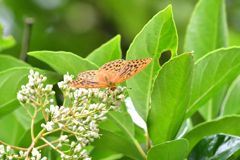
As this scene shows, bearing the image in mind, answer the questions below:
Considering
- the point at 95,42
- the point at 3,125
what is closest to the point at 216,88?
the point at 3,125

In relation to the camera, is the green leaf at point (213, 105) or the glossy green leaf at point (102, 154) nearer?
the glossy green leaf at point (102, 154)

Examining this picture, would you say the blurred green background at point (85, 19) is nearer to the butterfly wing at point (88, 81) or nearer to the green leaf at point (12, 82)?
the green leaf at point (12, 82)

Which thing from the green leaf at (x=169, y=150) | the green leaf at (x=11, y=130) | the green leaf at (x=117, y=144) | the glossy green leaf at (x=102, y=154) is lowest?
the glossy green leaf at (x=102, y=154)

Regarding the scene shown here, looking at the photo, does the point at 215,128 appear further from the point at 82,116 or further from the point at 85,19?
the point at 85,19

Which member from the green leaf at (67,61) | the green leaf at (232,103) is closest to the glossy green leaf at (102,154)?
the green leaf at (67,61)

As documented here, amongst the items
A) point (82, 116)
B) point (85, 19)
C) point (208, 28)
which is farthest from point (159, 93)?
point (85, 19)

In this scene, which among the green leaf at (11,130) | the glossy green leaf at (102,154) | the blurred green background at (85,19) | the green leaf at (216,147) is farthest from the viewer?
the blurred green background at (85,19)
